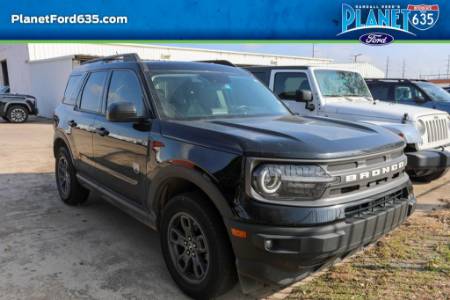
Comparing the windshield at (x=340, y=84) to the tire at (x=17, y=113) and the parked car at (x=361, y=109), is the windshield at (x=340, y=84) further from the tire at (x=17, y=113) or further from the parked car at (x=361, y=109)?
the tire at (x=17, y=113)

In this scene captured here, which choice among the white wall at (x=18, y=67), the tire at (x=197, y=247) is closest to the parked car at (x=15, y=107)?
the white wall at (x=18, y=67)

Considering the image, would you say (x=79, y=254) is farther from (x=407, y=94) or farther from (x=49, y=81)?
(x=49, y=81)

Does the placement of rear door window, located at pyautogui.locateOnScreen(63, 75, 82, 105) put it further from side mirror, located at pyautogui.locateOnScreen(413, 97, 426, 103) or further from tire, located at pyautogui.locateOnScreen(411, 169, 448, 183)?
side mirror, located at pyautogui.locateOnScreen(413, 97, 426, 103)

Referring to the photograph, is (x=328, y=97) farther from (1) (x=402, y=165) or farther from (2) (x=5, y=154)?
(2) (x=5, y=154)

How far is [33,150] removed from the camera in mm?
10789

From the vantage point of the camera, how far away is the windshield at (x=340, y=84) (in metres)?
7.51

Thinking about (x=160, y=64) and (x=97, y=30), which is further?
(x=97, y=30)

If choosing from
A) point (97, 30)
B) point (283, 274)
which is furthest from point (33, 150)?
point (283, 274)

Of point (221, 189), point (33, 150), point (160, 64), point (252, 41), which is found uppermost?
point (252, 41)

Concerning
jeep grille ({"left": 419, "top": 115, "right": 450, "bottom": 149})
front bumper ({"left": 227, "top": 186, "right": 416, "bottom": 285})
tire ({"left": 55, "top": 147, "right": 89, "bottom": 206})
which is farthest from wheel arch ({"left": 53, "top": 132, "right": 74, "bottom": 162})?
jeep grille ({"left": 419, "top": 115, "right": 450, "bottom": 149})

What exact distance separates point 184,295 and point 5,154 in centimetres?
855

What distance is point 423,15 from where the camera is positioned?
12086mm

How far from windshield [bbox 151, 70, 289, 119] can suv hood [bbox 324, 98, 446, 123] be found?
9.09ft

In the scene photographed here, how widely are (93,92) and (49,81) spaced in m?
18.6
